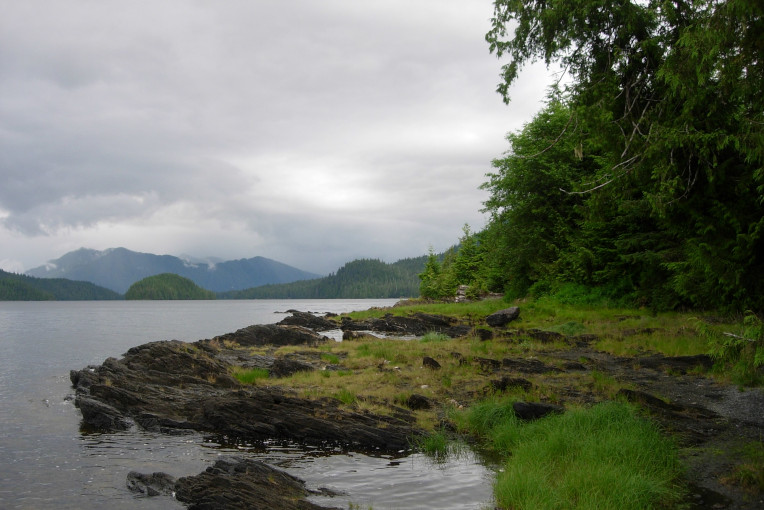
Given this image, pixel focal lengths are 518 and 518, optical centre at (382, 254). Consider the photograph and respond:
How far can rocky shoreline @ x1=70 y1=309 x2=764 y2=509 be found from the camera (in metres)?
9.09

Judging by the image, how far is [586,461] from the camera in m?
9.34

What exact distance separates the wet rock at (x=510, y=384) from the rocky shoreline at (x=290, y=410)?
5 centimetres

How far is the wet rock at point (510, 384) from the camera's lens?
16047 mm

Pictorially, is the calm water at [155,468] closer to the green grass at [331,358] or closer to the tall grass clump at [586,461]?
the tall grass clump at [586,461]

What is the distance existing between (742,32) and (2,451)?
18836 millimetres

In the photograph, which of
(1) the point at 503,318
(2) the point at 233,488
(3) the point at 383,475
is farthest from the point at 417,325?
(2) the point at 233,488

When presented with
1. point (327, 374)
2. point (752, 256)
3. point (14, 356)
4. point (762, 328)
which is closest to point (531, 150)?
point (752, 256)

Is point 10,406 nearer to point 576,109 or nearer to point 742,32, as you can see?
point 576,109

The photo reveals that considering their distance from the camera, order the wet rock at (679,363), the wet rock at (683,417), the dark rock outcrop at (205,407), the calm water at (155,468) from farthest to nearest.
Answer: the wet rock at (679,363), the dark rock outcrop at (205,407), the wet rock at (683,417), the calm water at (155,468)

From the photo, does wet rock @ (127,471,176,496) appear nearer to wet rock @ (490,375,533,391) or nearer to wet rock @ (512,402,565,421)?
wet rock @ (512,402,565,421)

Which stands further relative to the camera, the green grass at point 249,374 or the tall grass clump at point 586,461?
the green grass at point 249,374

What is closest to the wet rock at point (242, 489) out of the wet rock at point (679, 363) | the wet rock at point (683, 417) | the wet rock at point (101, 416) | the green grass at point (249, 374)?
the wet rock at point (101, 416)

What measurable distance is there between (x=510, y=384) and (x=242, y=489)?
9.90 meters

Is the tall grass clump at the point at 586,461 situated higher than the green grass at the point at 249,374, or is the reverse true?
the tall grass clump at the point at 586,461
